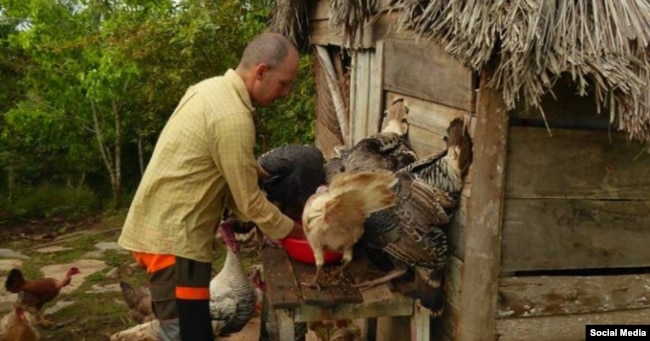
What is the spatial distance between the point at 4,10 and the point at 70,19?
154 centimetres

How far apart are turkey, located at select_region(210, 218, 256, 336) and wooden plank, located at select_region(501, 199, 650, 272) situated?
207 cm

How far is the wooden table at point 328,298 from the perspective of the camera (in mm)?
3117

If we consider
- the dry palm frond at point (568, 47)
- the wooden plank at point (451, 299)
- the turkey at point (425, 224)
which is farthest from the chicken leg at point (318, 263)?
the dry palm frond at point (568, 47)

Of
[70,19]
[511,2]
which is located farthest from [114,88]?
[511,2]

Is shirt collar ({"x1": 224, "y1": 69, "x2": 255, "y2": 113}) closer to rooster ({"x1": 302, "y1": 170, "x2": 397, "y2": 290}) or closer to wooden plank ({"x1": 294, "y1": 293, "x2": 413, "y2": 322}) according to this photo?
rooster ({"x1": 302, "y1": 170, "x2": 397, "y2": 290})

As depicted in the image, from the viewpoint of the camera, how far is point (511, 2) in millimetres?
2865

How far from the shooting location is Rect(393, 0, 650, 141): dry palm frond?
9.11 feet

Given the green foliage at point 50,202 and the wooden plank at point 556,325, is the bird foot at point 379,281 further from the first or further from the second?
the green foliage at point 50,202

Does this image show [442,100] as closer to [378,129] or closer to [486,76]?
[486,76]

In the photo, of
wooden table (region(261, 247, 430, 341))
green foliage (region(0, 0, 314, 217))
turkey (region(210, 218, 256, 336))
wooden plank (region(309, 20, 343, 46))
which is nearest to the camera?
wooden table (region(261, 247, 430, 341))

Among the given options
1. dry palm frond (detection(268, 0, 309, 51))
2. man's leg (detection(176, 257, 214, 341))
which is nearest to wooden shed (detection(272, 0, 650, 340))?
man's leg (detection(176, 257, 214, 341))

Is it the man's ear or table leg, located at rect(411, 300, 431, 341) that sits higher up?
the man's ear

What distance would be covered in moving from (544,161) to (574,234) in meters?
0.45

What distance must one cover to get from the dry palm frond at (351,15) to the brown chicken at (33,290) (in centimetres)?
368
